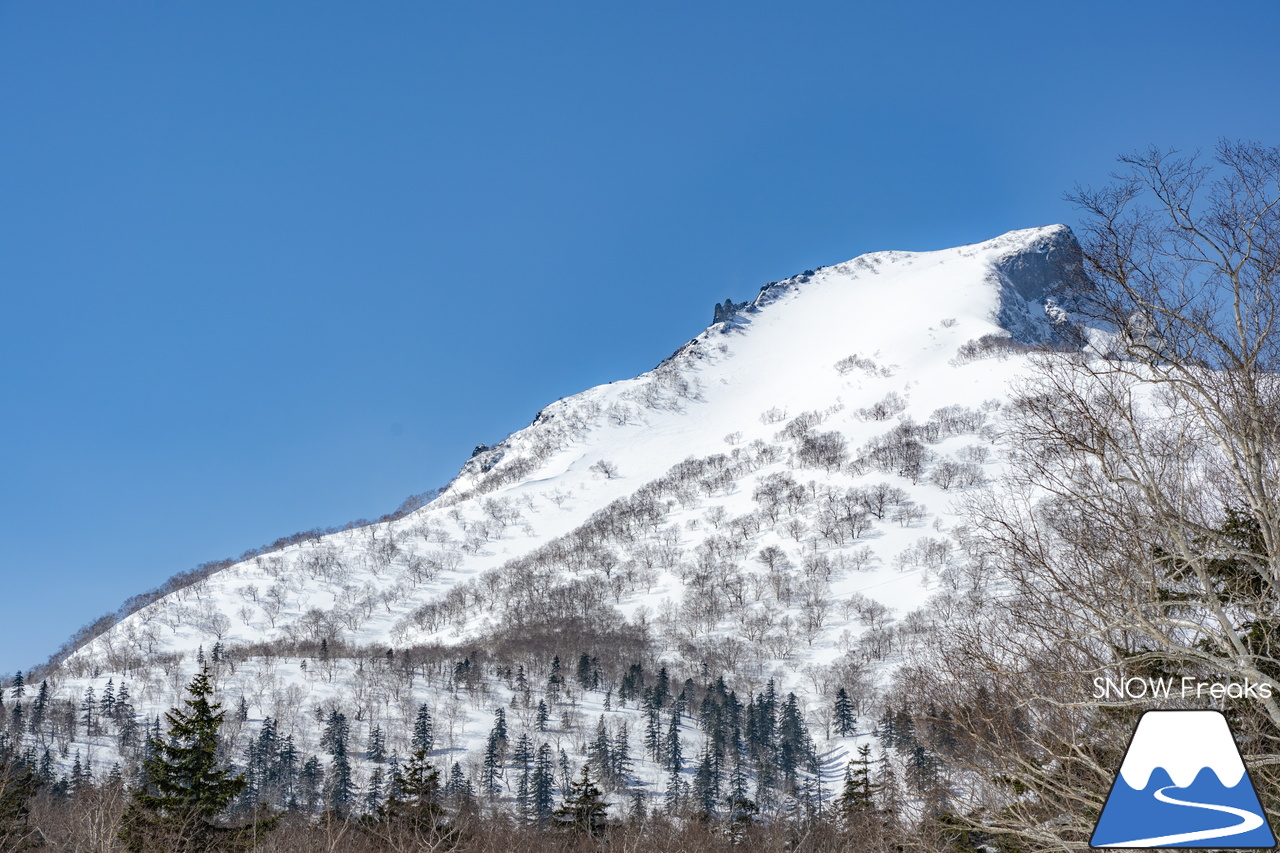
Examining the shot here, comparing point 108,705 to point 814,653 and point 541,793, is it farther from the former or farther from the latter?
point 814,653

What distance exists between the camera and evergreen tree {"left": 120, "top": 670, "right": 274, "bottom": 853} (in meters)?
19.0

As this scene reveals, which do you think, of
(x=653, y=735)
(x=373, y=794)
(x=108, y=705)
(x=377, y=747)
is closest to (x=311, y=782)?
(x=377, y=747)

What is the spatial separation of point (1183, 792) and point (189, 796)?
21848 mm

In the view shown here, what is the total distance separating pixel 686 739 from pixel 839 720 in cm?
2089

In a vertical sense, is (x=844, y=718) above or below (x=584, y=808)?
below

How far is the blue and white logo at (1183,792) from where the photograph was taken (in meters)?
6.24

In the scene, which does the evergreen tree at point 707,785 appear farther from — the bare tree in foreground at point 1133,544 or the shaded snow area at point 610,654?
the bare tree in foreground at point 1133,544

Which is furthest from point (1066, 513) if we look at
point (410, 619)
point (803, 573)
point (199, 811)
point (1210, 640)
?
point (410, 619)

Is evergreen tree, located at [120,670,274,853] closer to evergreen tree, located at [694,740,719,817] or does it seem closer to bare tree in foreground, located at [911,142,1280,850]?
bare tree in foreground, located at [911,142,1280,850]

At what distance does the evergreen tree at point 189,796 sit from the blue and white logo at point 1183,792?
19.1 m

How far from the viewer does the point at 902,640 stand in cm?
12681

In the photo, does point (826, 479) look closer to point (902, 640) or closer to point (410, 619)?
point (902, 640)

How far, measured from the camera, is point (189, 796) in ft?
65.4

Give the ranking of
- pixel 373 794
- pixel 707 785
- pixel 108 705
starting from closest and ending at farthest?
pixel 373 794 < pixel 707 785 < pixel 108 705
